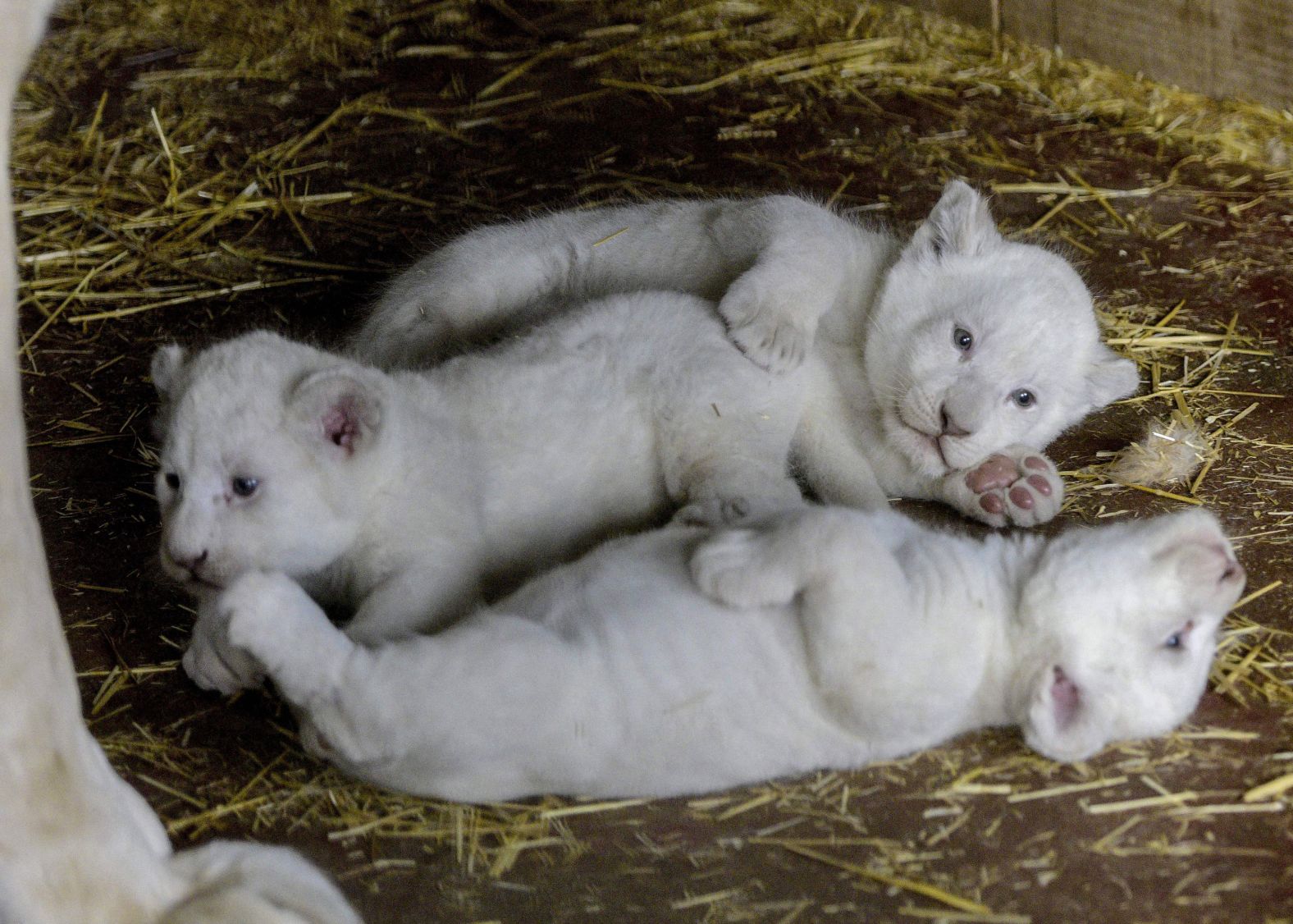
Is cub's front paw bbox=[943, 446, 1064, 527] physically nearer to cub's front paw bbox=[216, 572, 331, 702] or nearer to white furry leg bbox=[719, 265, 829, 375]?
white furry leg bbox=[719, 265, 829, 375]

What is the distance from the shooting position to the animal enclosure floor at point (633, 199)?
357 centimetres

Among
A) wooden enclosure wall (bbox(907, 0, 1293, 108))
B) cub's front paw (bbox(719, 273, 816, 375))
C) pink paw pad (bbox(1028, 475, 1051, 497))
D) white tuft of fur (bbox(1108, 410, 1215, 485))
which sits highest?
wooden enclosure wall (bbox(907, 0, 1293, 108))

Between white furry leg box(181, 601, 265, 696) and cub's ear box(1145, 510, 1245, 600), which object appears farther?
white furry leg box(181, 601, 265, 696)

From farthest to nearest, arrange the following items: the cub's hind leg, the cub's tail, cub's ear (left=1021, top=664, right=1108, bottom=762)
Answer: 1. the cub's hind leg
2. cub's ear (left=1021, top=664, right=1108, bottom=762)
3. the cub's tail

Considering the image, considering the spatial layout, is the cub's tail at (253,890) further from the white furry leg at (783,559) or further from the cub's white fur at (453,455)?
the white furry leg at (783,559)

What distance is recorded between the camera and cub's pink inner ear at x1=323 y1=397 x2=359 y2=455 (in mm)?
4059

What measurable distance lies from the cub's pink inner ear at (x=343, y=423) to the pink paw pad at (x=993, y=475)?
2047mm

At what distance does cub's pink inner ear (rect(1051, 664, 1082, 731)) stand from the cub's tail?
1748 mm

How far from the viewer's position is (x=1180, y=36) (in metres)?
7.89

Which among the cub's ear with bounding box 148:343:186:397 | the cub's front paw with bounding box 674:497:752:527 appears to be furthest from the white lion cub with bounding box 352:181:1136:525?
the cub's ear with bounding box 148:343:186:397

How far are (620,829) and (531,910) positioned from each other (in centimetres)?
33

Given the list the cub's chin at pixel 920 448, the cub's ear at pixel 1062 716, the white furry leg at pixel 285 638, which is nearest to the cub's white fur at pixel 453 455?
the cub's chin at pixel 920 448

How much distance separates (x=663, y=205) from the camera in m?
5.88

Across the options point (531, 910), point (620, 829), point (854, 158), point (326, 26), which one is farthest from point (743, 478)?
point (326, 26)
